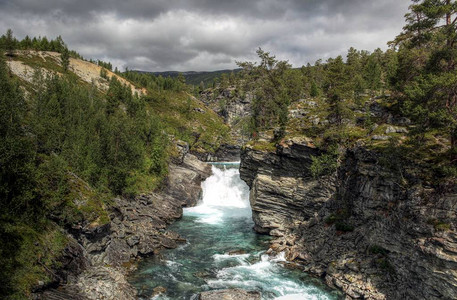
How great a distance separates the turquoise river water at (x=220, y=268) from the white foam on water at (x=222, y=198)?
5.29 meters

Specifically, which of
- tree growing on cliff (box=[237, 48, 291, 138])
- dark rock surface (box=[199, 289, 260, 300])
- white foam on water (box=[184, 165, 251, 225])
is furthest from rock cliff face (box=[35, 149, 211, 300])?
tree growing on cliff (box=[237, 48, 291, 138])

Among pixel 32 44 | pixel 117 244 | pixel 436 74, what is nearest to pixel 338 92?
pixel 436 74

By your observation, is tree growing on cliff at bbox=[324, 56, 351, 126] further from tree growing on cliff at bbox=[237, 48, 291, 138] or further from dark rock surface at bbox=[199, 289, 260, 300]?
dark rock surface at bbox=[199, 289, 260, 300]

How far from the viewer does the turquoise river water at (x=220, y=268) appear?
84.1 feet

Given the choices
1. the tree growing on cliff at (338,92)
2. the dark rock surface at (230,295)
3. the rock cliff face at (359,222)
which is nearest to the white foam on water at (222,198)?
the rock cliff face at (359,222)

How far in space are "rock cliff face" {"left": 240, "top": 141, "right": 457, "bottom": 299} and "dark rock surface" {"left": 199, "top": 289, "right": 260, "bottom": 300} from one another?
9.24 meters

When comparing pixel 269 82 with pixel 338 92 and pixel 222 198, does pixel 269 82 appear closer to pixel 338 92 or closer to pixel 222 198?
pixel 338 92

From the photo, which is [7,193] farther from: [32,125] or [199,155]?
[199,155]

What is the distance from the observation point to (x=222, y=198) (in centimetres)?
6575

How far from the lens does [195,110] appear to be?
14612 cm

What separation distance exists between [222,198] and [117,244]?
36.5 m

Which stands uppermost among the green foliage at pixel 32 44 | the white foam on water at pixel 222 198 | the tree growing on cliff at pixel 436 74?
the green foliage at pixel 32 44

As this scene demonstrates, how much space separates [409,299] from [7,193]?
35281 mm

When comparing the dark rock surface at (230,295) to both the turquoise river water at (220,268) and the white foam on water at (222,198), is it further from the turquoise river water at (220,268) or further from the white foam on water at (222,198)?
the white foam on water at (222,198)
